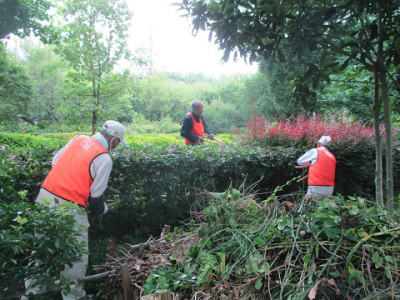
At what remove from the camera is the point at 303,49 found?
11.9 ft

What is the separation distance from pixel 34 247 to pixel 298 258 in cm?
165

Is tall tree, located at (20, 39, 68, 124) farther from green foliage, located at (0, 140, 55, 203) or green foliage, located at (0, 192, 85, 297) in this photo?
green foliage, located at (0, 192, 85, 297)

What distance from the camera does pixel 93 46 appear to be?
8.52m

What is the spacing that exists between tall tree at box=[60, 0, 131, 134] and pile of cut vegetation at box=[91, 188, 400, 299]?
704 centimetres

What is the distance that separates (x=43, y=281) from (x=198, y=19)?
9.49 feet

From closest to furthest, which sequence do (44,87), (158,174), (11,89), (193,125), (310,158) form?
(158,174) → (310,158) → (193,125) → (11,89) → (44,87)

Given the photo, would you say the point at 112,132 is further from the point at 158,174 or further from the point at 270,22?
the point at 270,22

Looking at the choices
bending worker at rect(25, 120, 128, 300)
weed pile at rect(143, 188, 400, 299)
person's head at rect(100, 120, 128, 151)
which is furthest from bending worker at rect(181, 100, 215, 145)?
weed pile at rect(143, 188, 400, 299)

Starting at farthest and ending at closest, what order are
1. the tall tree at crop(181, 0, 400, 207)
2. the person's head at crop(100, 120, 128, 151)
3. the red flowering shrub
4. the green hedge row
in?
the red flowering shrub → the green hedge row → the person's head at crop(100, 120, 128, 151) → the tall tree at crop(181, 0, 400, 207)

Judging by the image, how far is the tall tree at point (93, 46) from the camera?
27.0 feet

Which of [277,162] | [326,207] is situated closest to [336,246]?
[326,207]

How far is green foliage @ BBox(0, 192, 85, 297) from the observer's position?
1.75 metres

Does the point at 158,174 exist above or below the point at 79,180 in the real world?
below

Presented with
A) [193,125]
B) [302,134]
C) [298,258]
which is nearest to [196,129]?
[193,125]
